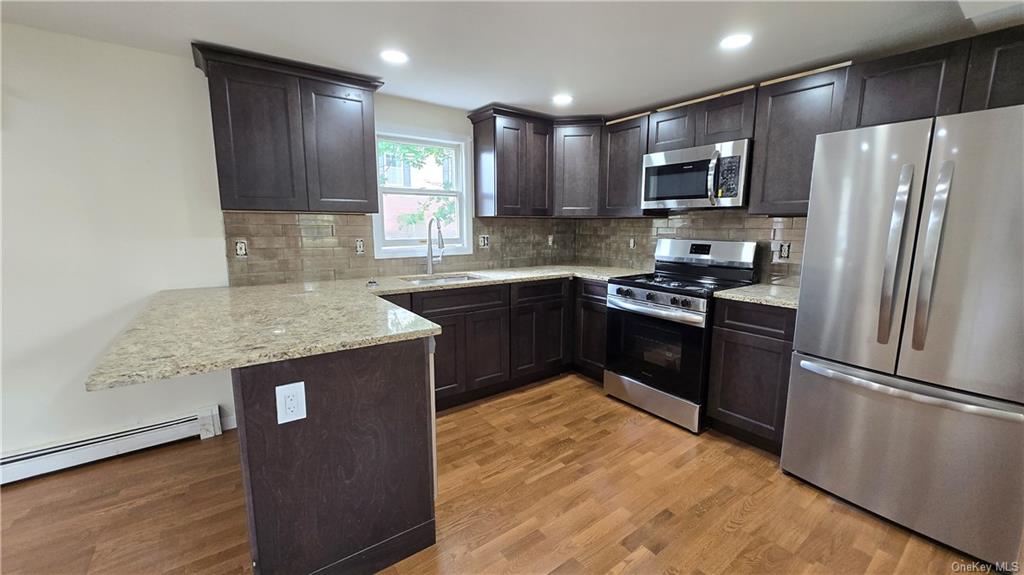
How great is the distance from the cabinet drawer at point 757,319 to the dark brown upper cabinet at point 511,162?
1.79 metres

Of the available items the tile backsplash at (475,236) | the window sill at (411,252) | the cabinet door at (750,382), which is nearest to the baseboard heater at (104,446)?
the tile backsplash at (475,236)

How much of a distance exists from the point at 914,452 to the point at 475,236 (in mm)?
3089

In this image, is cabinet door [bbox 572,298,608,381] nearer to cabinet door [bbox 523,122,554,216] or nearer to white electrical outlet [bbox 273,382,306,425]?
cabinet door [bbox 523,122,554,216]

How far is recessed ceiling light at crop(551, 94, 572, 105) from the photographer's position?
3004 mm

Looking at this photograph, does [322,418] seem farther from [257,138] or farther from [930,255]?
[930,255]

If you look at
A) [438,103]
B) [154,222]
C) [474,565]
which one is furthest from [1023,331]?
[154,222]

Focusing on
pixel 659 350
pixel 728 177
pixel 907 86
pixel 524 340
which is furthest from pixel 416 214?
pixel 907 86

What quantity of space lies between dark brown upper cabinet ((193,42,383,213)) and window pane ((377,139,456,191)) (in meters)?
0.45

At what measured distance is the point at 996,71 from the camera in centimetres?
171

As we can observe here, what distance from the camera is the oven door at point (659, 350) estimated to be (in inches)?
102

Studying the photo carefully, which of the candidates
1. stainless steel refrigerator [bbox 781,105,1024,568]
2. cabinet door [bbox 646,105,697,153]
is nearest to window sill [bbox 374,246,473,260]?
cabinet door [bbox 646,105,697,153]

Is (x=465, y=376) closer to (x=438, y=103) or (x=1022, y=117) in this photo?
(x=438, y=103)

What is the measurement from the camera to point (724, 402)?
Answer: 8.32ft

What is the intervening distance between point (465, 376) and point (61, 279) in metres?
2.38
